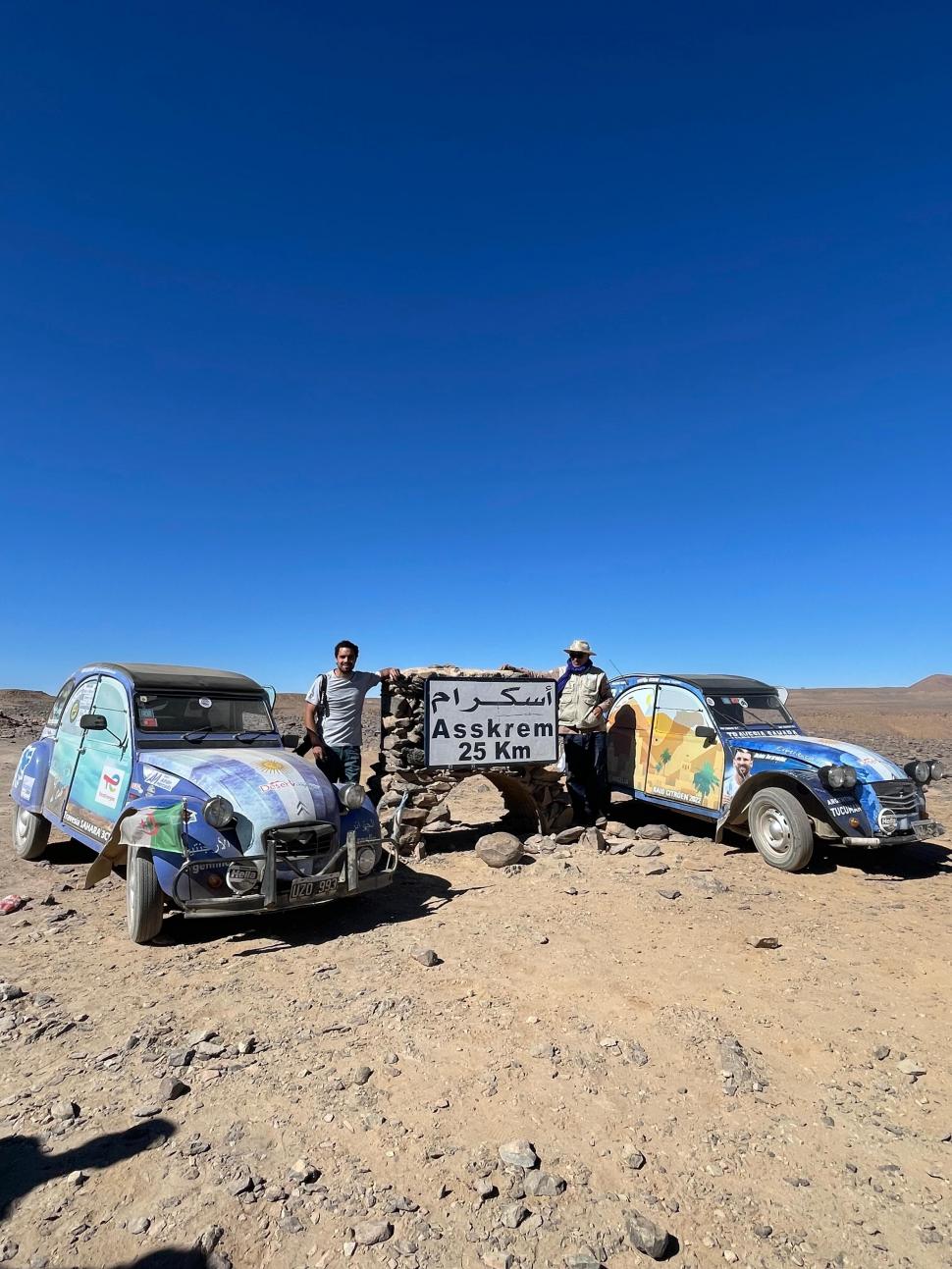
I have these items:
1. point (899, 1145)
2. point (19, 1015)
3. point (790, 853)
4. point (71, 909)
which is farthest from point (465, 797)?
point (899, 1145)

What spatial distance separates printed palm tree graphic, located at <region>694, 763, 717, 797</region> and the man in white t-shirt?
13.1 feet

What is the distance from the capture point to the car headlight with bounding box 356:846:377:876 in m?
5.47

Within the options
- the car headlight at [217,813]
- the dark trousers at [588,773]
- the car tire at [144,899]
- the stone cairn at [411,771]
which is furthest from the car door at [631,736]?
the car tire at [144,899]

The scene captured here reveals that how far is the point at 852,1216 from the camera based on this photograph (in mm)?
2574

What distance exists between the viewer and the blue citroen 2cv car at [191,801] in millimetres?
4949

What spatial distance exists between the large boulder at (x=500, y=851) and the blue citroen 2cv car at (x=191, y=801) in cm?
193

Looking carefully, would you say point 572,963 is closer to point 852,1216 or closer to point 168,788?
point 852,1216

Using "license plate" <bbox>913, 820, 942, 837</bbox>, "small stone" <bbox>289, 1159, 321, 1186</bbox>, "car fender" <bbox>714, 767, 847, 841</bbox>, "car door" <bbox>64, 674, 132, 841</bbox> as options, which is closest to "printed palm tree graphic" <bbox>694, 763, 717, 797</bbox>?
"car fender" <bbox>714, 767, 847, 841</bbox>

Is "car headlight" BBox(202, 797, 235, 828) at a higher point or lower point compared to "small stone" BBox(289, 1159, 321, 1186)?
higher

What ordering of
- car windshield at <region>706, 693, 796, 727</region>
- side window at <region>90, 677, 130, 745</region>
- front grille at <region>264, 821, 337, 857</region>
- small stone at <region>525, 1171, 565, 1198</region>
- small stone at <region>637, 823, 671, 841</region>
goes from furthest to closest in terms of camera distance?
small stone at <region>637, 823, 671, 841</region>, car windshield at <region>706, 693, 796, 727</region>, side window at <region>90, 677, 130, 745</region>, front grille at <region>264, 821, 337, 857</region>, small stone at <region>525, 1171, 565, 1198</region>

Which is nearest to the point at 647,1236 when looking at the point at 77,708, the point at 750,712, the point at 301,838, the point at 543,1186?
the point at 543,1186

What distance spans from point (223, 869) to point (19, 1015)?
4.44ft

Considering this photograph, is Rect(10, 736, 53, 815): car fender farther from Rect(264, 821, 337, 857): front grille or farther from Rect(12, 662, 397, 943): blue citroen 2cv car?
Rect(264, 821, 337, 857): front grille

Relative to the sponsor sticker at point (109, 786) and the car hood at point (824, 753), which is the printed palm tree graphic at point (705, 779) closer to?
the car hood at point (824, 753)
